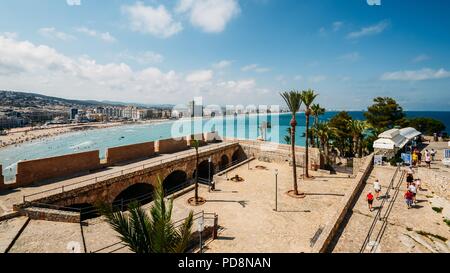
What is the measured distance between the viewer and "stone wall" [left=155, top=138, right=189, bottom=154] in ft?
87.2

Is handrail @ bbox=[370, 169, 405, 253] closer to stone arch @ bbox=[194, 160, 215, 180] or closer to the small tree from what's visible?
stone arch @ bbox=[194, 160, 215, 180]

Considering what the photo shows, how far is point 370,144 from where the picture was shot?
33250 millimetres

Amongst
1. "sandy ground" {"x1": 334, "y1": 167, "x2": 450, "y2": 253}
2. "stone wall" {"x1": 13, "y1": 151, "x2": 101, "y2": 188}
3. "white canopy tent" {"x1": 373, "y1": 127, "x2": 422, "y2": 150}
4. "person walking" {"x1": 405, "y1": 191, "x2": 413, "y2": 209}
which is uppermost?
"white canopy tent" {"x1": 373, "y1": 127, "x2": 422, "y2": 150}

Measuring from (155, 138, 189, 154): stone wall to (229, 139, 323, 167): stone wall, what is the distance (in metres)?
8.86

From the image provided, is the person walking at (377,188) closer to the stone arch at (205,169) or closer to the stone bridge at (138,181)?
the stone bridge at (138,181)

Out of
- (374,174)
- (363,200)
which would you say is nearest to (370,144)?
(374,174)

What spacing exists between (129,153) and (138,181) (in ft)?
17.6

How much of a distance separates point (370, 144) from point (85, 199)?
35214 millimetres

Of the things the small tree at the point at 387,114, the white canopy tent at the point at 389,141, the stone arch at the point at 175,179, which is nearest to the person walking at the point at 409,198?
the white canopy tent at the point at 389,141

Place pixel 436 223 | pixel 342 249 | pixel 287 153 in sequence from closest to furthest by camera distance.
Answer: pixel 342 249
pixel 436 223
pixel 287 153

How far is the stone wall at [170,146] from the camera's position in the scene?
2659 cm

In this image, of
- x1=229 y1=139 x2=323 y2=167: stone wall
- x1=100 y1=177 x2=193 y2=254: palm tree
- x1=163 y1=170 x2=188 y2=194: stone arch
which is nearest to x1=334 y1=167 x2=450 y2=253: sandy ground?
x1=100 y1=177 x2=193 y2=254: palm tree
